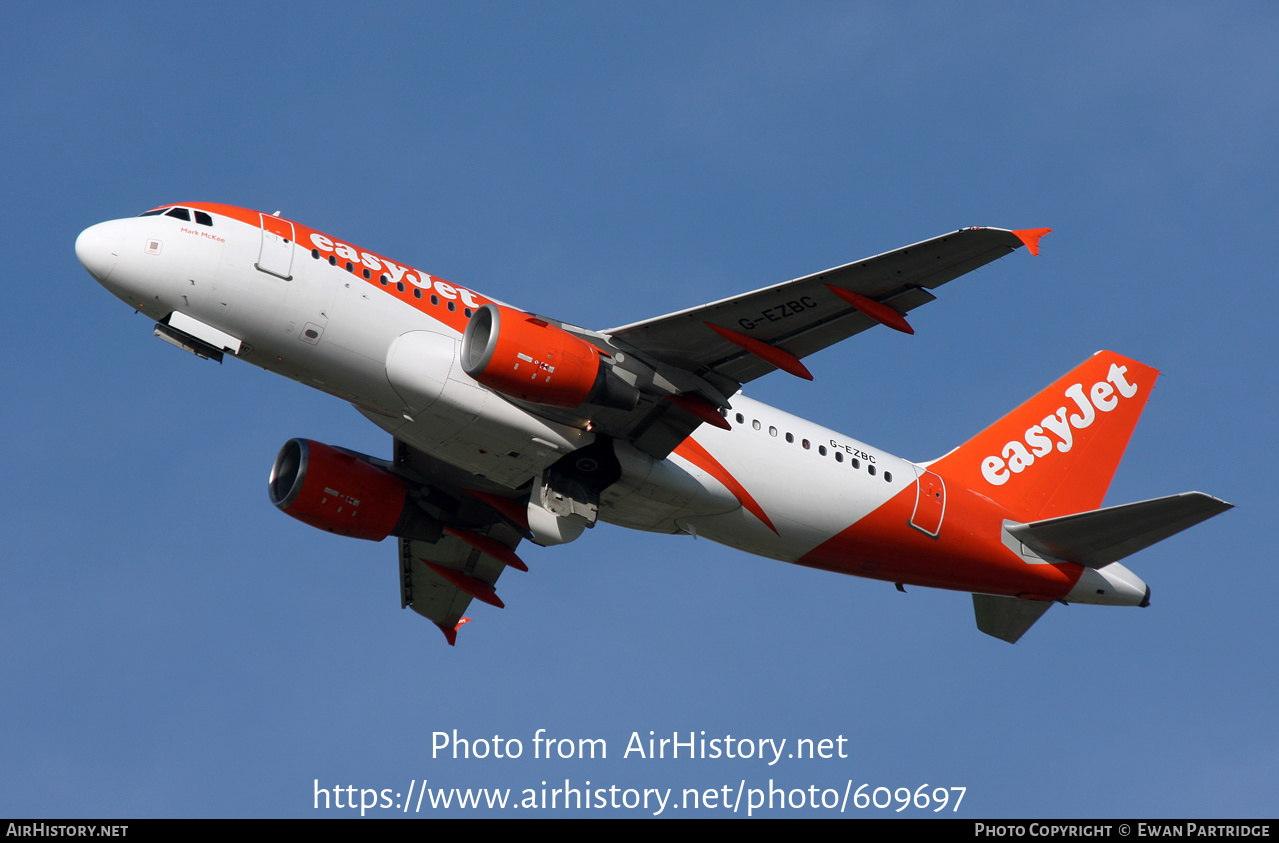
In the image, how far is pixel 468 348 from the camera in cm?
2420

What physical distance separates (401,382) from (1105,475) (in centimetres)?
1877

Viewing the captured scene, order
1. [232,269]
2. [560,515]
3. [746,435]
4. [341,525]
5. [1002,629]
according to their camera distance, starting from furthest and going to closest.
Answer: [1002,629], [341,525], [746,435], [560,515], [232,269]

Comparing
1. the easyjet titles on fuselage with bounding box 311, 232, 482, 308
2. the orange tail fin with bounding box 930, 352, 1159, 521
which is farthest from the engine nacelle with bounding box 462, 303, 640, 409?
the orange tail fin with bounding box 930, 352, 1159, 521

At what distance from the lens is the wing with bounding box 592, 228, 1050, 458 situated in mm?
22516

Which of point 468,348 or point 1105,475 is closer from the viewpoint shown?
point 468,348

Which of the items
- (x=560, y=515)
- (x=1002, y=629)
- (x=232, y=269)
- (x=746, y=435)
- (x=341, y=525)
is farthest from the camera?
(x=1002, y=629)

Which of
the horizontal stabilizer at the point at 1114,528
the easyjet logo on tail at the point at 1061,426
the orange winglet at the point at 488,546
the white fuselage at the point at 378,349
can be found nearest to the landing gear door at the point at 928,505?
the horizontal stabilizer at the point at 1114,528

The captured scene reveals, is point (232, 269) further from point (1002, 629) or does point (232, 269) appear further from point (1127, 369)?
point (1127, 369)

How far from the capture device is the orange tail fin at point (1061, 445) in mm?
31422

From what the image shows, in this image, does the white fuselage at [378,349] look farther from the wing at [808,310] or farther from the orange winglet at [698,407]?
the wing at [808,310]

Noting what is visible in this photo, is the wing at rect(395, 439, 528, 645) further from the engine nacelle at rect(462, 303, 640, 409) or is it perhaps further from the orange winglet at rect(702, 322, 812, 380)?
the orange winglet at rect(702, 322, 812, 380)

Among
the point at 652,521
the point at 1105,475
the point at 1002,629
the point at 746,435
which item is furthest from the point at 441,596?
the point at 1105,475

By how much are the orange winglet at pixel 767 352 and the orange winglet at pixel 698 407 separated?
1512mm

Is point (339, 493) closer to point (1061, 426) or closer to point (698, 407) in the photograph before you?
point (698, 407)
